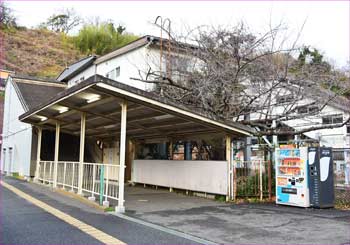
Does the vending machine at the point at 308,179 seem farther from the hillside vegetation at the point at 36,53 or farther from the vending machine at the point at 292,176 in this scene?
the hillside vegetation at the point at 36,53

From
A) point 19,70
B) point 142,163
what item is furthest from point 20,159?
point 19,70

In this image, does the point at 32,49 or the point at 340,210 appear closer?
the point at 340,210

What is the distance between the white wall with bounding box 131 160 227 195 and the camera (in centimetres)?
1142

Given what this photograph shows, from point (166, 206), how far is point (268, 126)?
5941mm

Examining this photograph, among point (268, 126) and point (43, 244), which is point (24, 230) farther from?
point (268, 126)

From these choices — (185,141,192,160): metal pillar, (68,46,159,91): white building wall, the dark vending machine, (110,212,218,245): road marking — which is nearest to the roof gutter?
the dark vending machine

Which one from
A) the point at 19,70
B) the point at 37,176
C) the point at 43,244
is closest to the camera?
the point at 43,244

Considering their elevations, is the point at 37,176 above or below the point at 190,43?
below

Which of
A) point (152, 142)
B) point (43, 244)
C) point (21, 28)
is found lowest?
point (43, 244)

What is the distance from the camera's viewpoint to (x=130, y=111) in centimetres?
1068

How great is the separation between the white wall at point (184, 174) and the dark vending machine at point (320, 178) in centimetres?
269

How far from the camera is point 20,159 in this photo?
73.2 feet

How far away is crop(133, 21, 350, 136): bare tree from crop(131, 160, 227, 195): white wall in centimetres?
207

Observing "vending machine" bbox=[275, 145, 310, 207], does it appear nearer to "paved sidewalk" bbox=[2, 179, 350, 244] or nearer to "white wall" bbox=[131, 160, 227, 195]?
"paved sidewalk" bbox=[2, 179, 350, 244]
